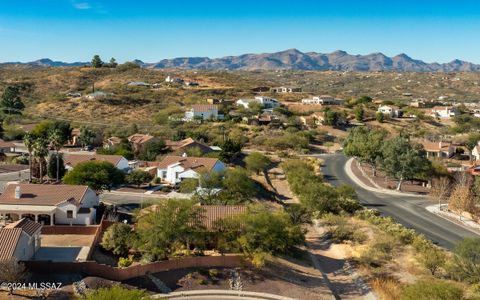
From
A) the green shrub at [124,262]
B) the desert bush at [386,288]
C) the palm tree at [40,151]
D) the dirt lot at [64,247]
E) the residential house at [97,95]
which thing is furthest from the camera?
the residential house at [97,95]

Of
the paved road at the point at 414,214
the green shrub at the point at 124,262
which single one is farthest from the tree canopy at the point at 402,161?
the green shrub at the point at 124,262

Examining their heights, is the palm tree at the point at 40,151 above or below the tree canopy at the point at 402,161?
above

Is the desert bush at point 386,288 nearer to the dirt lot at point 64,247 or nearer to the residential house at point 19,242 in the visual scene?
the dirt lot at point 64,247

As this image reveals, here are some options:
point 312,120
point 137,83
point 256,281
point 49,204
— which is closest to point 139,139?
point 49,204

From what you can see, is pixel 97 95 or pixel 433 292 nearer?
pixel 433 292

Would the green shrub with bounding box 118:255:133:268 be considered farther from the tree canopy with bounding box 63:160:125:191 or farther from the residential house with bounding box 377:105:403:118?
the residential house with bounding box 377:105:403:118

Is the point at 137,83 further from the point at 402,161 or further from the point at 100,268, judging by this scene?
the point at 100,268

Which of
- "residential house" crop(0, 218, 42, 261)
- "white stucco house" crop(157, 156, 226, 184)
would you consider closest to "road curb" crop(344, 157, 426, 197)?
"white stucco house" crop(157, 156, 226, 184)
